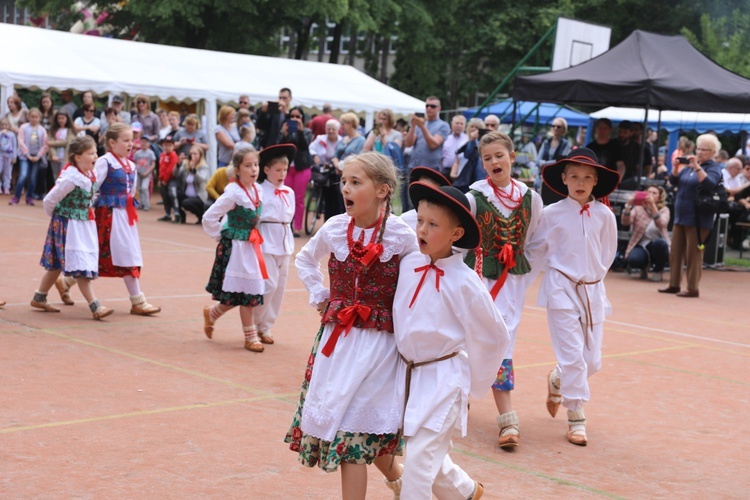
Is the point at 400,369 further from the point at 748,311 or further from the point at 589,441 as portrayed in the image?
the point at 748,311

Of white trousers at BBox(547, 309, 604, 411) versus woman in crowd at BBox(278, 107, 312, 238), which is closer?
white trousers at BBox(547, 309, 604, 411)

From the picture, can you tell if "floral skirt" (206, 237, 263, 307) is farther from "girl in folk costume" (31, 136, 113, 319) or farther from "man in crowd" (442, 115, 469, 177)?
"man in crowd" (442, 115, 469, 177)

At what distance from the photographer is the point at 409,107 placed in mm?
27797

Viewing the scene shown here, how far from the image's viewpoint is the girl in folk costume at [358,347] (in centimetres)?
426

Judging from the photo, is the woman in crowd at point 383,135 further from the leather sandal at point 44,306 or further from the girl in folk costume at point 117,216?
the leather sandal at point 44,306

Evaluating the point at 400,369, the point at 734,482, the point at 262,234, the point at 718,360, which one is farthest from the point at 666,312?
the point at 400,369

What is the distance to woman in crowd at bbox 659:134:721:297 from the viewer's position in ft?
44.8

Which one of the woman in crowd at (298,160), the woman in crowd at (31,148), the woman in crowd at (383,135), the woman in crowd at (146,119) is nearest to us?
the woman in crowd at (298,160)

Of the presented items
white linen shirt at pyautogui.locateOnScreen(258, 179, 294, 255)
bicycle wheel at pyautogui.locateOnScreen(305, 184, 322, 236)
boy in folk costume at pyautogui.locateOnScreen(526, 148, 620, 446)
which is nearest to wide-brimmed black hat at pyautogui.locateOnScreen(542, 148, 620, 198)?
boy in folk costume at pyautogui.locateOnScreen(526, 148, 620, 446)

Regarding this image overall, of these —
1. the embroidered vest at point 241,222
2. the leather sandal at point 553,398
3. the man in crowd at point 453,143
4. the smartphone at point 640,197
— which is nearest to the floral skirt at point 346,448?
the leather sandal at point 553,398

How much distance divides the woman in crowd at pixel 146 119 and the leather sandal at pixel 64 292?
13.0 m

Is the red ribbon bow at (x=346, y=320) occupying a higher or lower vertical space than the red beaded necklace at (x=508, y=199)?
lower

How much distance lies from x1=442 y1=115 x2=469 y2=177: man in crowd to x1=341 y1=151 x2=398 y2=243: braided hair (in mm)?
11909

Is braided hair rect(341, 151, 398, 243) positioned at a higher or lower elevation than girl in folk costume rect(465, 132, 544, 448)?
higher
